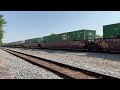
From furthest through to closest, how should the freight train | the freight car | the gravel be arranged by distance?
the freight car < the freight train < the gravel

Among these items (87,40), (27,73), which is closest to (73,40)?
(87,40)

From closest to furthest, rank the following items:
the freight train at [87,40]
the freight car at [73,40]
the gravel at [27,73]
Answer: the gravel at [27,73] < the freight train at [87,40] < the freight car at [73,40]

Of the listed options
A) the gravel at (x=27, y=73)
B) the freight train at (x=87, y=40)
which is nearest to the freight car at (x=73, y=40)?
the freight train at (x=87, y=40)

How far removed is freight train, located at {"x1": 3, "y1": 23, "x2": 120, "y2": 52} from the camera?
2497cm

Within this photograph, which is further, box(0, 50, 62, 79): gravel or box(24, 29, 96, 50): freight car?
box(24, 29, 96, 50): freight car

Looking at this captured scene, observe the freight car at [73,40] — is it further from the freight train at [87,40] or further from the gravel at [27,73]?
the gravel at [27,73]

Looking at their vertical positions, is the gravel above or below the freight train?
below

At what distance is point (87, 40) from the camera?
3070 cm

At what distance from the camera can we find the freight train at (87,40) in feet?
81.9

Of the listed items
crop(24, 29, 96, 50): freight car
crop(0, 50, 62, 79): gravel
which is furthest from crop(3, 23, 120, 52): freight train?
crop(0, 50, 62, 79): gravel

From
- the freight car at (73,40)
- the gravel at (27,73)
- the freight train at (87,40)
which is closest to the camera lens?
the gravel at (27,73)

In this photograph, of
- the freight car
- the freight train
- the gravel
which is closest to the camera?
the gravel

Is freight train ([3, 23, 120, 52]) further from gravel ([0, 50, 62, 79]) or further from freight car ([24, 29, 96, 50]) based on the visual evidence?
gravel ([0, 50, 62, 79])

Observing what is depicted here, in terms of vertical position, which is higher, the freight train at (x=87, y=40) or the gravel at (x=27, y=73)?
the freight train at (x=87, y=40)
